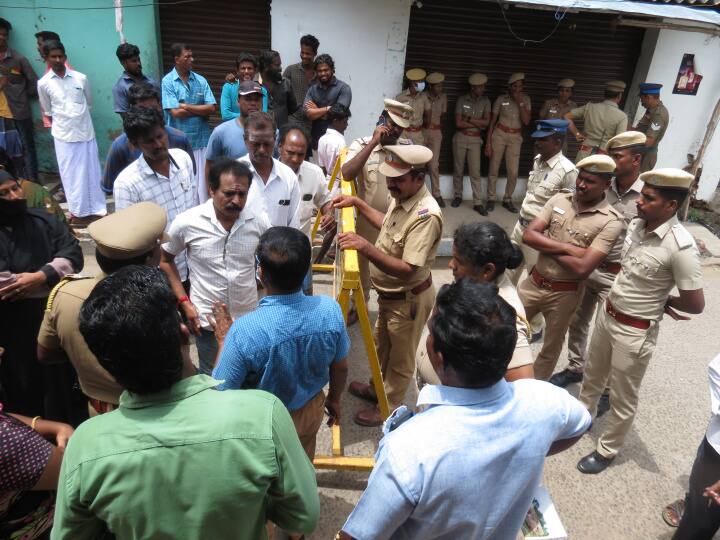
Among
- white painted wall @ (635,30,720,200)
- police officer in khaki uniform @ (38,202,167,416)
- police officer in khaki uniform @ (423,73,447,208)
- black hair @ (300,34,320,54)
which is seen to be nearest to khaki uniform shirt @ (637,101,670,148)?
white painted wall @ (635,30,720,200)

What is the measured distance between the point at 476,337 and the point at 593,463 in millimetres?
2609

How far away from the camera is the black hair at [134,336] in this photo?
1.27 m

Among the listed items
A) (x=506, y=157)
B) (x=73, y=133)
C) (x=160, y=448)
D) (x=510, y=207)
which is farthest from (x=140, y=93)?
(x=510, y=207)

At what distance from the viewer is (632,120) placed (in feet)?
26.8

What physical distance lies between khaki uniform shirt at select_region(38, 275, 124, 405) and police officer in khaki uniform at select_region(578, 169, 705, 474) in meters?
2.99

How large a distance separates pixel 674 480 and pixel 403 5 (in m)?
6.43

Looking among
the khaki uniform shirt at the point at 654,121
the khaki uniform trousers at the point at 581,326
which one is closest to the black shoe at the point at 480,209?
the khaki uniform shirt at the point at 654,121

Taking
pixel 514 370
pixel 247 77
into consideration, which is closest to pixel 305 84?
pixel 247 77

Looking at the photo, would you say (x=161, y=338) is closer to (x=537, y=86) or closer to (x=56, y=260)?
(x=56, y=260)

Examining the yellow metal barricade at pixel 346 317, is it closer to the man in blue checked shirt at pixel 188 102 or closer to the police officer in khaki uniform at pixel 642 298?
the police officer in khaki uniform at pixel 642 298

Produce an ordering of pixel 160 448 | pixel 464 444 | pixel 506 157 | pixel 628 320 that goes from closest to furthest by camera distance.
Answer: pixel 160 448, pixel 464 444, pixel 628 320, pixel 506 157

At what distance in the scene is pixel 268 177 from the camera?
338 centimetres

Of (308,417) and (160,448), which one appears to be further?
(308,417)

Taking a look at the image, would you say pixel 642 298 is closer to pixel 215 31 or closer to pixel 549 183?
pixel 549 183
